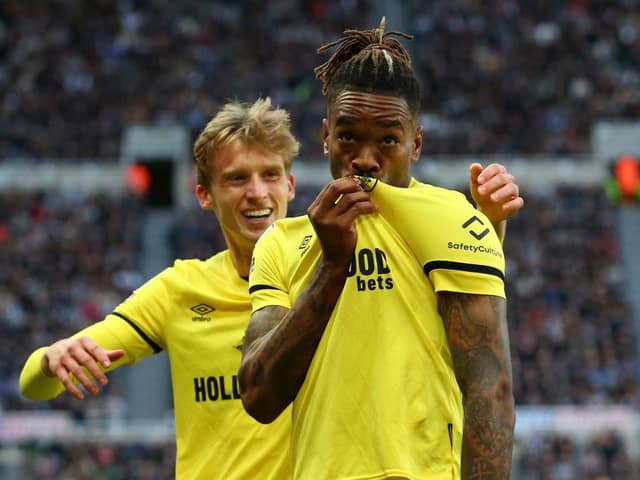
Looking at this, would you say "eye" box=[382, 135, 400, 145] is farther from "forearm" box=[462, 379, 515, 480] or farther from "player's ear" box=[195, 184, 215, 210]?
"player's ear" box=[195, 184, 215, 210]

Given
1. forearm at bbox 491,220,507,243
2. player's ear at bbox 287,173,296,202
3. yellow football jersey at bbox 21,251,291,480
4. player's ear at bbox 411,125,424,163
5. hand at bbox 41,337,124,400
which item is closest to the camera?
player's ear at bbox 411,125,424,163

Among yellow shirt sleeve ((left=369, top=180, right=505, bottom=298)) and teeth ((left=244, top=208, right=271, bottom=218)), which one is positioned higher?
teeth ((left=244, top=208, right=271, bottom=218))

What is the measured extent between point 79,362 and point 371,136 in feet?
4.61

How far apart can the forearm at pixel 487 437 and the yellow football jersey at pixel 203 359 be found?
4.44 ft

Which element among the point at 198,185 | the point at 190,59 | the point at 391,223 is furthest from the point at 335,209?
the point at 190,59

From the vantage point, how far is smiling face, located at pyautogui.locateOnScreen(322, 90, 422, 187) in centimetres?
254

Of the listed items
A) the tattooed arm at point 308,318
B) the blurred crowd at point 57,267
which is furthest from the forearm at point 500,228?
the blurred crowd at point 57,267

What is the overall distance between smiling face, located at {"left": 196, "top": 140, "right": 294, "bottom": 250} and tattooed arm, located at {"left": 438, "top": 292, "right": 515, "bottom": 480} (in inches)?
66.3

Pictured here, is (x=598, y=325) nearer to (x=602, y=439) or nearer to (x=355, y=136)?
(x=602, y=439)

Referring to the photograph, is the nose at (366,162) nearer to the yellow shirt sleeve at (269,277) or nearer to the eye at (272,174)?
the yellow shirt sleeve at (269,277)

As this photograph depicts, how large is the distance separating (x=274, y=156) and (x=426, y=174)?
17.7 meters

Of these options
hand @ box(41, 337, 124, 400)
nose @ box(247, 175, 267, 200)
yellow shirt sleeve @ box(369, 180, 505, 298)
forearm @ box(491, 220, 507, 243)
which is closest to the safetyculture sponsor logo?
yellow shirt sleeve @ box(369, 180, 505, 298)

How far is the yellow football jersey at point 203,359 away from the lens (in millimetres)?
3693

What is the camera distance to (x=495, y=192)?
2.76 m
